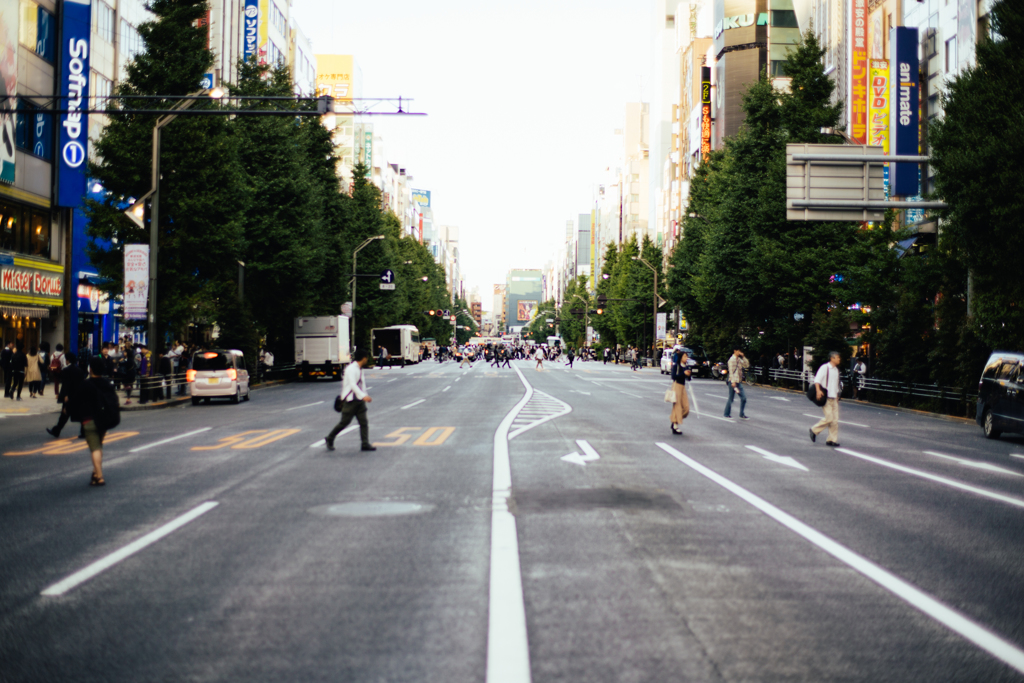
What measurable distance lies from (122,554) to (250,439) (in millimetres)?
9899

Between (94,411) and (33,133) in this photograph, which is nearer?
(94,411)

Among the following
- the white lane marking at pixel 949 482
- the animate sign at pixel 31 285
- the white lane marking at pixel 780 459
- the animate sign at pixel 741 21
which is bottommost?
the white lane marking at pixel 949 482

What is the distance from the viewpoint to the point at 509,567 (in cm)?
662

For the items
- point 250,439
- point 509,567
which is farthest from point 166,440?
point 509,567

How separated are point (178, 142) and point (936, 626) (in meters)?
32.0

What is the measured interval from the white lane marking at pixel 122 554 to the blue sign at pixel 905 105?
125ft

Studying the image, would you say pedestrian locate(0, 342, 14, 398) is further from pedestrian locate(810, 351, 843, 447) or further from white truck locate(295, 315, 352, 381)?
pedestrian locate(810, 351, 843, 447)

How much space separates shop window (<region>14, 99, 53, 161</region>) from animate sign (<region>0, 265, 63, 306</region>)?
15.3 ft

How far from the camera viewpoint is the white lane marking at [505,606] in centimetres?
451

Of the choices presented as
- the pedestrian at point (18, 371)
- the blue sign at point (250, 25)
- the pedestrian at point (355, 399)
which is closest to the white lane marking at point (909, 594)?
the pedestrian at point (355, 399)

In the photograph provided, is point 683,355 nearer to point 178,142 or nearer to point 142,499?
point 142,499

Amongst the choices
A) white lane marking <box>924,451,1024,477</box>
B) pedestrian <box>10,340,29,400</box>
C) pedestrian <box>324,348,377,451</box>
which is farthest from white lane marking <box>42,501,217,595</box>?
pedestrian <box>10,340,29,400</box>

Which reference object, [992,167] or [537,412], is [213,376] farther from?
[992,167]

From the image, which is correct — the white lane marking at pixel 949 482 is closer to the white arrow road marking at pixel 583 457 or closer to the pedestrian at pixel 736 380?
the white arrow road marking at pixel 583 457
